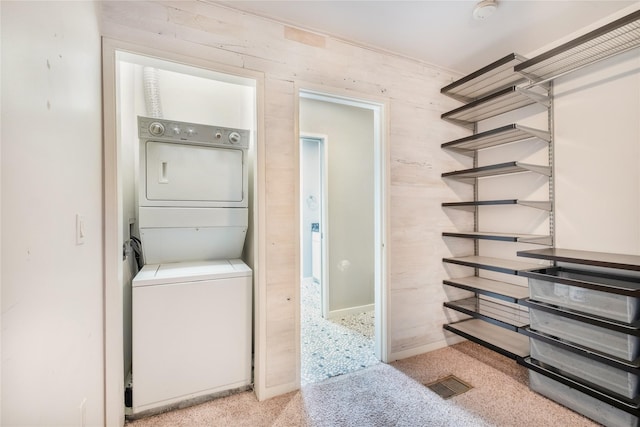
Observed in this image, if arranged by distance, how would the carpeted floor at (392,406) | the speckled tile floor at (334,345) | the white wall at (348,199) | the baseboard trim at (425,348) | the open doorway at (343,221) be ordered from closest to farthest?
1. the carpeted floor at (392,406)
2. the speckled tile floor at (334,345)
3. the baseboard trim at (425,348)
4. the open doorway at (343,221)
5. the white wall at (348,199)

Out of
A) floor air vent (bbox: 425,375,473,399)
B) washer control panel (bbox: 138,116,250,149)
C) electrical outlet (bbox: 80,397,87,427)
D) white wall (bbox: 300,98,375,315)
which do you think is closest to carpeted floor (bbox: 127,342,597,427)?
floor air vent (bbox: 425,375,473,399)

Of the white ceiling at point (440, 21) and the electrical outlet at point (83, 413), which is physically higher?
the white ceiling at point (440, 21)

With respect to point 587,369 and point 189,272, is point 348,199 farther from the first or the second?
point 587,369

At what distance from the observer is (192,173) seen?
187 centimetres

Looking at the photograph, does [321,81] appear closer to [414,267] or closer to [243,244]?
[243,244]

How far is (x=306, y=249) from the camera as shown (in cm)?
514

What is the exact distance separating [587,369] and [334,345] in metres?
1.70

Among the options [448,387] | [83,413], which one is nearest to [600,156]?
[448,387]

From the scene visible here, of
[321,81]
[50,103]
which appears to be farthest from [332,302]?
[50,103]

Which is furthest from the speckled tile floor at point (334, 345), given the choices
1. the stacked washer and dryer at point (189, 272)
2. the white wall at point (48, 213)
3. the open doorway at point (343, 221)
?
the white wall at point (48, 213)

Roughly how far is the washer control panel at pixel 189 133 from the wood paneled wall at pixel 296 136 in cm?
27

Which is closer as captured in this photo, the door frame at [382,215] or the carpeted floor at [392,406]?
the carpeted floor at [392,406]

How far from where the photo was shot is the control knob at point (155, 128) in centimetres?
173

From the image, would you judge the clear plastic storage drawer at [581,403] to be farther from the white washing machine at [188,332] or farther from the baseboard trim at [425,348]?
the white washing machine at [188,332]
